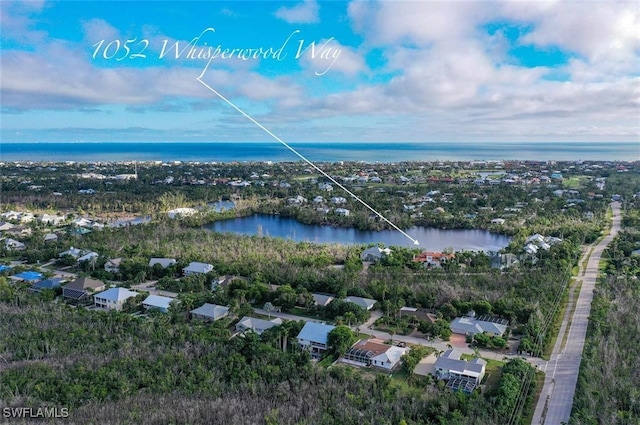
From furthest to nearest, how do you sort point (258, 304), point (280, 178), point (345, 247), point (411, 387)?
point (280, 178)
point (345, 247)
point (258, 304)
point (411, 387)

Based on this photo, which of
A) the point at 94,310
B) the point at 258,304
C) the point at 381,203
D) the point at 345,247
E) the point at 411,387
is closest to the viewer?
the point at 411,387

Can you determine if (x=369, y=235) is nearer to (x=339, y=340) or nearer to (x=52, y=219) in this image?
(x=339, y=340)

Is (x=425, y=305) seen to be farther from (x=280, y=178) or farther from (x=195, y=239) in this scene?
(x=280, y=178)

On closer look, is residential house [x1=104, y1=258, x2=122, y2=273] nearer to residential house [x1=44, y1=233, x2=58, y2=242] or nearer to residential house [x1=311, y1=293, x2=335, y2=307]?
residential house [x1=44, y1=233, x2=58, y2=242]

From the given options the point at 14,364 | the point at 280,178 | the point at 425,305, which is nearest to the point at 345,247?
the point at 425,305

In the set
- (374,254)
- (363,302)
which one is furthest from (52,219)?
(363,302)

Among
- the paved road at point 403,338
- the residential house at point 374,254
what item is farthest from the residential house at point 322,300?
the residential house at point 374,254
